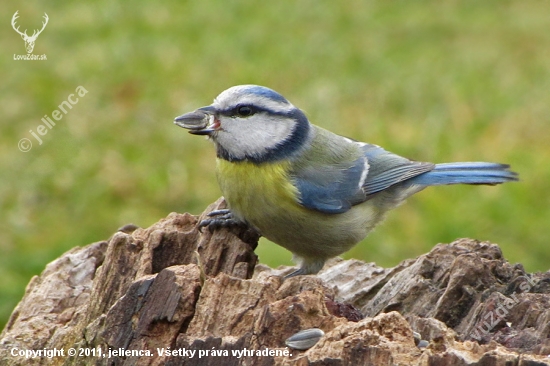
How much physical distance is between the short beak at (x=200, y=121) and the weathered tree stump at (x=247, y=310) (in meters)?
0.38

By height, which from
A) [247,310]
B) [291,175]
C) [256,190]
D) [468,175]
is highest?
[468,175]

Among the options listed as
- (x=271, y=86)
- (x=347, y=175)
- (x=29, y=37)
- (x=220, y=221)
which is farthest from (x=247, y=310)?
(x=29, y=37)

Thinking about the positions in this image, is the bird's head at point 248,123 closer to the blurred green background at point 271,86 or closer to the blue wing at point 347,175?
the blue wing at point 347,175

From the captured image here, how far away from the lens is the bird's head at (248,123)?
13.0 feet

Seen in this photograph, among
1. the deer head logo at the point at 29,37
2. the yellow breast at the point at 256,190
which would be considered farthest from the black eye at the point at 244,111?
the deer head logo at the point at 29,37

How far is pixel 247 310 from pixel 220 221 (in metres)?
0.88

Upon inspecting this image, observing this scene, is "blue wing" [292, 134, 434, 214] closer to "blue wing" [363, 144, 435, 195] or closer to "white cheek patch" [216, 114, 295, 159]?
"blue wing" [363, 144, 435, 195]

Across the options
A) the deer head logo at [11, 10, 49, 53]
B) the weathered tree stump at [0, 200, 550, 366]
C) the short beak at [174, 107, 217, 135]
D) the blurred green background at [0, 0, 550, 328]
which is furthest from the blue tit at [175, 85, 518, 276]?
the deer head logo at [11, 10, 49, 53]

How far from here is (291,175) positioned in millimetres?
4168

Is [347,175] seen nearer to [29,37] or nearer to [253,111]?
[253,111]

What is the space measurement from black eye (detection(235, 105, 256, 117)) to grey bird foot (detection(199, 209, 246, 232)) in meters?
0.48

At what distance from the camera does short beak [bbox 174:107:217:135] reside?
12.9 ft

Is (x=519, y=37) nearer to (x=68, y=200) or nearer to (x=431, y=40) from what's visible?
(x=431, y=40)

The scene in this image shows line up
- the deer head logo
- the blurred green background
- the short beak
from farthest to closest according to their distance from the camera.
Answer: the deer head logo < the blurred green background < the short beak
